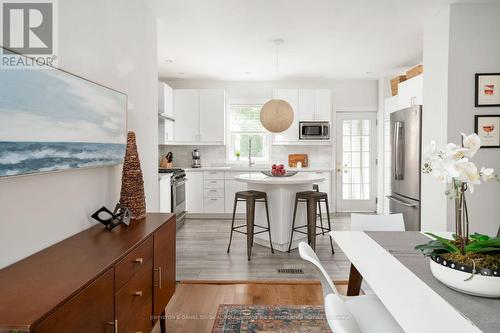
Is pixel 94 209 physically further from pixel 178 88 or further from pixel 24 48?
pixel 178 88

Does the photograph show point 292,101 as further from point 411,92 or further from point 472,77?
point 472,77

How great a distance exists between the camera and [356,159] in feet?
22.4

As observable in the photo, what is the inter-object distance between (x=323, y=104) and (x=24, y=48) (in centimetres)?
557

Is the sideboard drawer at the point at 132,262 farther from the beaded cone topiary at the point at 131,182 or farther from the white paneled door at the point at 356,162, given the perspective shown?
the white paneled door at the point at 356,162

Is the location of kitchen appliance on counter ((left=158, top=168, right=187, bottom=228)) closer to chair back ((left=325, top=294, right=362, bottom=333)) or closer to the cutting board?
the cutting board

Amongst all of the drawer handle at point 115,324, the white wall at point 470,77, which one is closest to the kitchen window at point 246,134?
the white wall at point 470,77

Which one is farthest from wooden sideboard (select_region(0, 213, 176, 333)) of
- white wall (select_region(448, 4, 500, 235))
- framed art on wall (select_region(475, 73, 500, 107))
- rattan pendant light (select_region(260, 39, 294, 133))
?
framed art on wall (select_region(475, 73, 500, 107))

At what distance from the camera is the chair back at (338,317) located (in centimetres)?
108

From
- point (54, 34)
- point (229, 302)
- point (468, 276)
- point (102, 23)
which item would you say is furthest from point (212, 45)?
point (468, 276)

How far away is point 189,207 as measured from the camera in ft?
20.7

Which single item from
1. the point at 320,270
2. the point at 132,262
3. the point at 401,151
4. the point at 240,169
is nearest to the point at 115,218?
the point at 132,262

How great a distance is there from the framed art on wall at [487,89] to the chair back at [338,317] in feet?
10.0

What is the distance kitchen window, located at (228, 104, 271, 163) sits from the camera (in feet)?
22.6

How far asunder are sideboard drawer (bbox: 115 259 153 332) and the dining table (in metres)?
1.09
